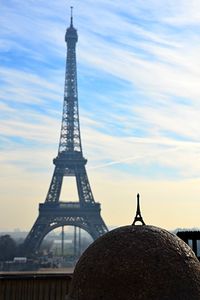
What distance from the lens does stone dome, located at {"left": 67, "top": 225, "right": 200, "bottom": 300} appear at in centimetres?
657

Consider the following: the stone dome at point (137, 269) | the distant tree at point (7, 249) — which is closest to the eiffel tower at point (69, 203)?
the distant tree at point (7, 249)

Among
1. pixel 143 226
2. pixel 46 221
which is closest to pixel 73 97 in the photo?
pixel 46 221

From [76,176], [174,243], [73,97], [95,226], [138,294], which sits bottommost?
[138,294]

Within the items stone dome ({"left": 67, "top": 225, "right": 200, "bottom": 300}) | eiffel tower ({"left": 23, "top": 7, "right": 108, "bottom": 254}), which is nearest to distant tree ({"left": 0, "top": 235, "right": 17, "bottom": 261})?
eiffel tower ({"left": 23, "top": 7, "right": 108, "bottom": 254})

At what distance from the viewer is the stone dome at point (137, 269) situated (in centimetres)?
657

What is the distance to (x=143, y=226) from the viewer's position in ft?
24.0

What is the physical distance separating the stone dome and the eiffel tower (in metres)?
81.9

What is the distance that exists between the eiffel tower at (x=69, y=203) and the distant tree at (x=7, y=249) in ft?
12.2

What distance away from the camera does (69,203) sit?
95625 millimetres

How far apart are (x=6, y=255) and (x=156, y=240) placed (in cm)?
9244

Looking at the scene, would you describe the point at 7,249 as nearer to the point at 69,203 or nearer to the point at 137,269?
the point at 69,203

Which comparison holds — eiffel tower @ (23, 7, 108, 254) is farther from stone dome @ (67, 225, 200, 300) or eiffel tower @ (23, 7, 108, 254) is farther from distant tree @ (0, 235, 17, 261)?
stone dome @ (67, 225, 200, 300)

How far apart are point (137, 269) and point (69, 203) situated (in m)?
89.4

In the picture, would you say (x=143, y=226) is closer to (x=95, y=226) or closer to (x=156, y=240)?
(x=156, y=240)
